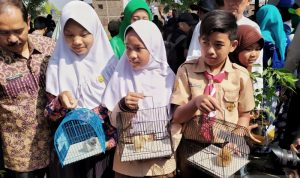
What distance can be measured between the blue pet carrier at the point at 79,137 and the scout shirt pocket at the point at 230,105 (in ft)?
2.93

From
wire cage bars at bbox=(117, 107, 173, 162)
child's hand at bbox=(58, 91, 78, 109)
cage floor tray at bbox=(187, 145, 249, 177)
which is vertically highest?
child's hand at bbox=(58, 91, 78, 109)

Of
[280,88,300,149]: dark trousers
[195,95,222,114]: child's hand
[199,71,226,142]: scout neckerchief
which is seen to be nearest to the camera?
[195,95,222,114]: child's hand

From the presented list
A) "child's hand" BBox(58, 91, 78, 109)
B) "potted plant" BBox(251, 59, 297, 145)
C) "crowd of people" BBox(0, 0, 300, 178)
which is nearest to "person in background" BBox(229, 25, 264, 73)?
"crowd of people" BBox(0, 0, 300, 178)

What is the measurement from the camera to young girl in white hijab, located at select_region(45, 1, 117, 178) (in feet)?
7.93

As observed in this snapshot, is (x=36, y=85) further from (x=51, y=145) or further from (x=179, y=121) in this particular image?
(x=179, y=121)

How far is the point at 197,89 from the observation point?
2256 millimetres

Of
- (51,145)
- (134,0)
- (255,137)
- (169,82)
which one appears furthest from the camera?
(134,0)

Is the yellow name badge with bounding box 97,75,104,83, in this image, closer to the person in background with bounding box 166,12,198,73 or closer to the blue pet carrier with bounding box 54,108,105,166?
the blue pet carrier with bounding box 54,108,105,166

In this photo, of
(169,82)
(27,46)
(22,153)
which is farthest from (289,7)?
(22,153)

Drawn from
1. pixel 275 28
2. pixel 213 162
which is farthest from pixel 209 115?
pixel 275 28

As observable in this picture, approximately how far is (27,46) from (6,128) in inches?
26.3

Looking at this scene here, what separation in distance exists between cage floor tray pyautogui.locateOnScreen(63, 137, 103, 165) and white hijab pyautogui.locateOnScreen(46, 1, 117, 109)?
30 centimetres

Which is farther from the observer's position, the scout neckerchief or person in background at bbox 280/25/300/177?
person in background at bbox 280/25/300/177

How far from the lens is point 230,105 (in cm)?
225
